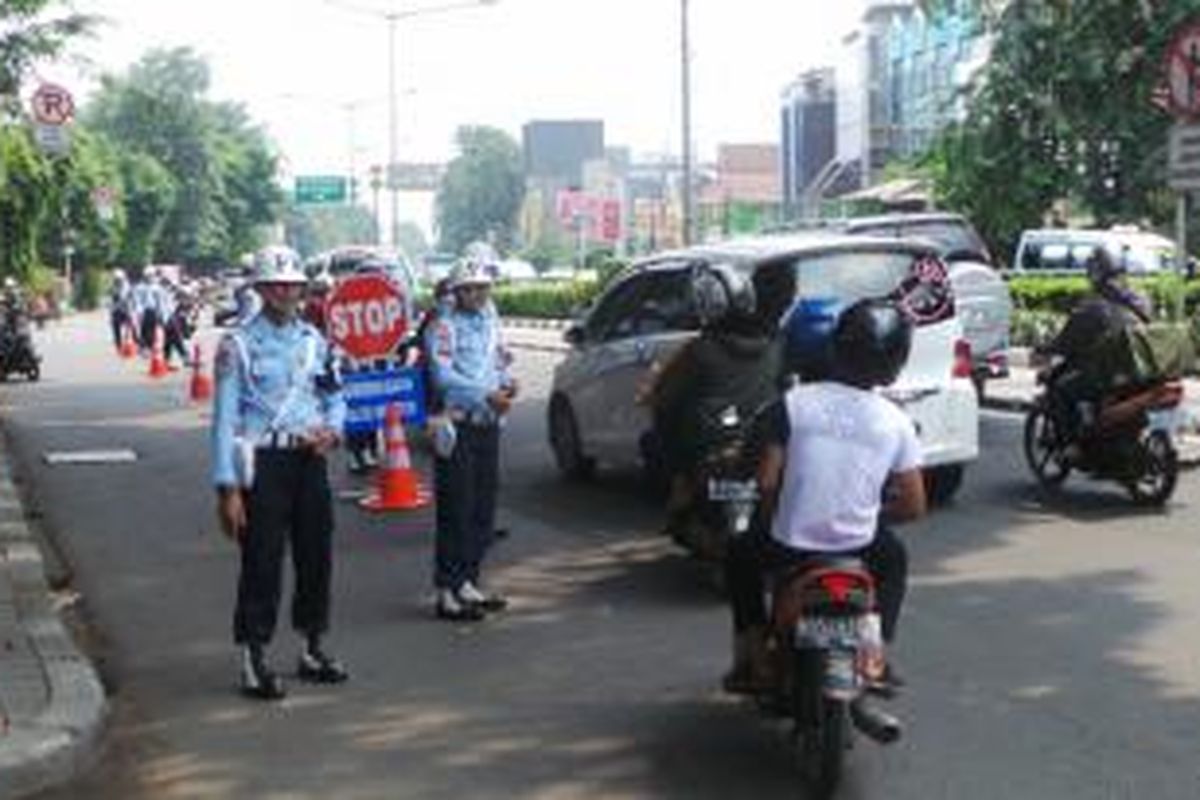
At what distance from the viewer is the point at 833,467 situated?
715 cm

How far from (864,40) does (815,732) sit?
100684mm

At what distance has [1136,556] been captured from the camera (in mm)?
12008

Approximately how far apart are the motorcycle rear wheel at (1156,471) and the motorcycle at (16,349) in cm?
2048

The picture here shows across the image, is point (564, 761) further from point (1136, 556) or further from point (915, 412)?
point (915, 412)

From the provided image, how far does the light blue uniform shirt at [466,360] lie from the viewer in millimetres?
10617

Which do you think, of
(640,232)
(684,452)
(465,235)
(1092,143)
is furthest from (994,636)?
(465,235)

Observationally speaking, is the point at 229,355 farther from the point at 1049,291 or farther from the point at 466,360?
the point at 1049,291

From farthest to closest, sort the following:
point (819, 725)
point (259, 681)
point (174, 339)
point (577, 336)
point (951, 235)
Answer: point (174, 339), point (951, 235), point (577, 336), point (259, 681), point (819, 725)

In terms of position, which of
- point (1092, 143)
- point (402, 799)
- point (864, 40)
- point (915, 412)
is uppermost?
point (864, 40)

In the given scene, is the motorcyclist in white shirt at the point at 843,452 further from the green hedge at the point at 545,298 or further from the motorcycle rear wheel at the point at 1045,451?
the green hedge at the point at 545,298

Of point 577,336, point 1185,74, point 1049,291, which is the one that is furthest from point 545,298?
point 577,336

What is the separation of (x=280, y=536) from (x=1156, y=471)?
6.84 metres

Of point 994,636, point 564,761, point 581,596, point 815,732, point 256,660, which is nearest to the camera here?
point 815,732

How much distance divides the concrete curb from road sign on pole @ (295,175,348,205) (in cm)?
7428
